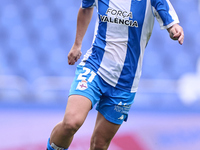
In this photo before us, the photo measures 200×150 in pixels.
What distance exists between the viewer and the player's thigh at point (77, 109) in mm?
2926

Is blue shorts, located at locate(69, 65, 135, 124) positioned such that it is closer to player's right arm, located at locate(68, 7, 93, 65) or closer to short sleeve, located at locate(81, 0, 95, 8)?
player's right arm, located at locate(68, 7, 93, 65)

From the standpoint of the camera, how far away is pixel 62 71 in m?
6.35

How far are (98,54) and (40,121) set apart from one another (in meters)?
2.37

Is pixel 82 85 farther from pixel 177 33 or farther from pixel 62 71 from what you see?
pixel 62 71

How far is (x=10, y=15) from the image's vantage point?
6.26 m

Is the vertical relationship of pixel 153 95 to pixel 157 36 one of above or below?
below

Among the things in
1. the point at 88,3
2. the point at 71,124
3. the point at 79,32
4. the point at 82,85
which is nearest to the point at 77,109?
the point at 71,124

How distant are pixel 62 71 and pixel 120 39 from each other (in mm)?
3172

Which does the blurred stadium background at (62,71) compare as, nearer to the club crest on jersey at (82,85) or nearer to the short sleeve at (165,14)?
the club crest on jersey at (82,85)

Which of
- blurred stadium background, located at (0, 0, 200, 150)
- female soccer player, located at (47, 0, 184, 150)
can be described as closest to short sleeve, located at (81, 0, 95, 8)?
female soccer player, located at (47, 0, 184, 150)

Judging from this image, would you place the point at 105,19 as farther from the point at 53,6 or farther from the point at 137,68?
the point at 53,6

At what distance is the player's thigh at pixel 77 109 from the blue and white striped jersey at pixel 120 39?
0.30m

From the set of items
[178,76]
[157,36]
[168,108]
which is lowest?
[168,108]

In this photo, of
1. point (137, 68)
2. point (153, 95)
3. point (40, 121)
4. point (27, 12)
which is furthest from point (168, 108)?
point (137, 68)
